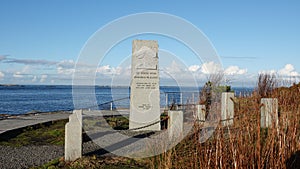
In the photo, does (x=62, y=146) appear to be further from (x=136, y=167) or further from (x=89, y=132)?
(x=136, y=167)

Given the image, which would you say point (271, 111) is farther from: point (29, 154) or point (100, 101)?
point (100, 101)

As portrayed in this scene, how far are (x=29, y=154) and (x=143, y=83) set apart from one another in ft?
17.9

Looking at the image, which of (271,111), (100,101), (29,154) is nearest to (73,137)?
(29,154)

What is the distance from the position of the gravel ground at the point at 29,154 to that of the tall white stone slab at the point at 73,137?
0.61 m

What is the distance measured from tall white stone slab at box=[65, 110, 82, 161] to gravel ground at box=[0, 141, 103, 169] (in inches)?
24.0

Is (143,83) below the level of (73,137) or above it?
above

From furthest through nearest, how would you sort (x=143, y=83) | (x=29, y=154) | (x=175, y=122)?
(x=143, y=83), (x=29, y=154), (x=175, y=122)

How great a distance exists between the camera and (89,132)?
1125 cm

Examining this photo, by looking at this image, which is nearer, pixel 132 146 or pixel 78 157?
pixel 78 157

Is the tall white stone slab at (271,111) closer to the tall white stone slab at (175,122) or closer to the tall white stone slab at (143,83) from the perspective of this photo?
the tall white stone slab at (175,122)

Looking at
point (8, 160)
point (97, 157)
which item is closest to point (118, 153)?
point (97, 157)

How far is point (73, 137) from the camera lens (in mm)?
7176

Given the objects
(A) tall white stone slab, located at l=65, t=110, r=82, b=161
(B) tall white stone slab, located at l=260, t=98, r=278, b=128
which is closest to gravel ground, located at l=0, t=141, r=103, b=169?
(A) tall white stone slab, located at l=65, t=110, r=82, b=161

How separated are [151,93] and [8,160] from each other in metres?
6.20
